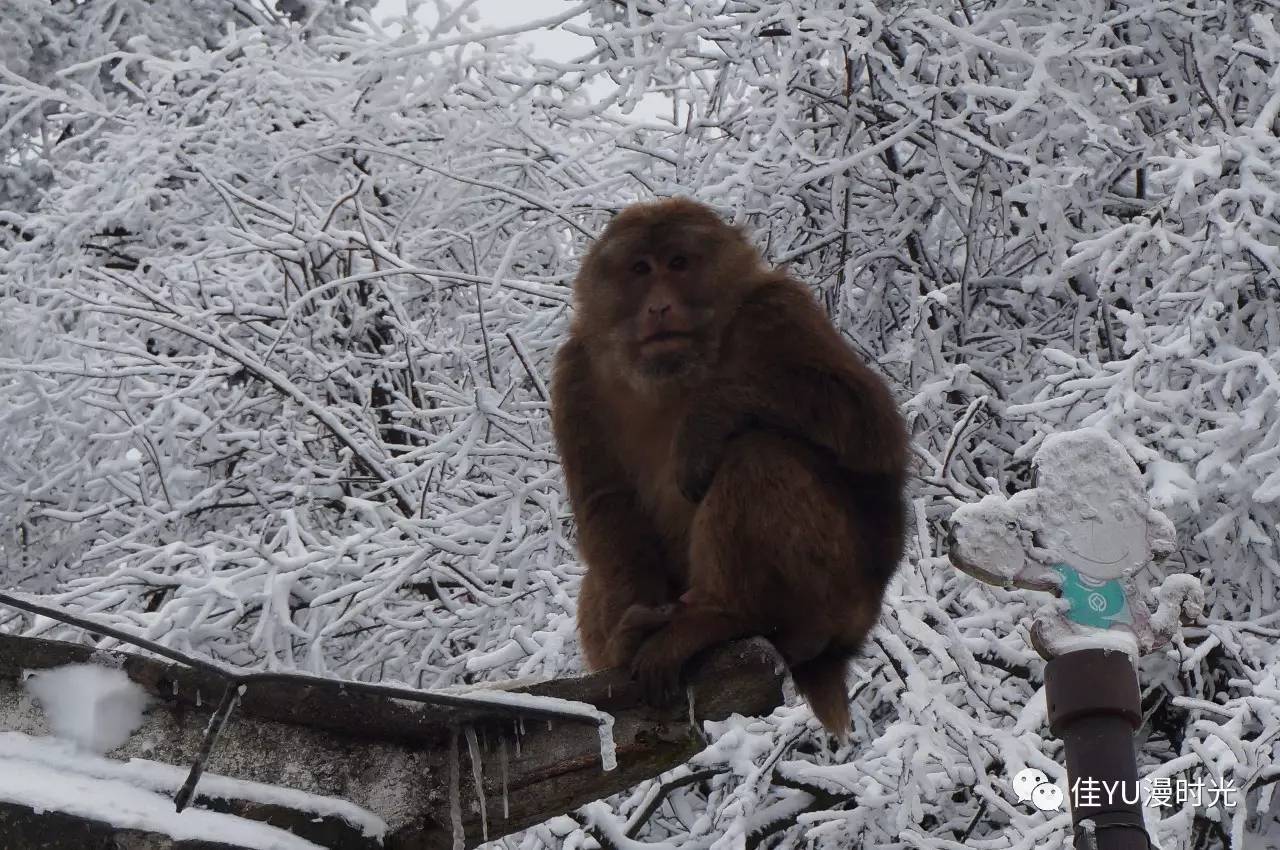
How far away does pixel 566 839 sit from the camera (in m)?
5.30

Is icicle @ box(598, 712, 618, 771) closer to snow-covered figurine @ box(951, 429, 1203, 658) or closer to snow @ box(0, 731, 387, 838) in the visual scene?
snow @ box(0, 731, 387, 838)

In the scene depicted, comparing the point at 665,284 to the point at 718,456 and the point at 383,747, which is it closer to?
the point at 718,456

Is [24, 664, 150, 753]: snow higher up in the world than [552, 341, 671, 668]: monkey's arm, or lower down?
lower down

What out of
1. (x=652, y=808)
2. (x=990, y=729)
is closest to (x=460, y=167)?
(x=652, y=808)

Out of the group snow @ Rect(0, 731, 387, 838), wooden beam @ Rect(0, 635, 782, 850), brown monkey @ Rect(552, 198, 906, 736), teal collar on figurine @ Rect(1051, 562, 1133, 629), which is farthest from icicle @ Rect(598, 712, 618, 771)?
teal collar on figurine @ Rect(1051, 562, 1133, 629)

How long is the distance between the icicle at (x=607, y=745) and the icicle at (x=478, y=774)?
0.71 ft

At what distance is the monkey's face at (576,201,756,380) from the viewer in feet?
12.3

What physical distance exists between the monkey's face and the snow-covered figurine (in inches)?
39.5

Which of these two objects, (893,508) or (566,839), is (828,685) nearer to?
(893,508)

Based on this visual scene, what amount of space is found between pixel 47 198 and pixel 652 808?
14.9ft

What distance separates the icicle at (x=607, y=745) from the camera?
9.43ft

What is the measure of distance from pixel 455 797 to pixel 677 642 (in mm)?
618

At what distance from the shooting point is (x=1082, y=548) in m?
2.90

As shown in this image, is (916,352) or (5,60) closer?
(916,352)
